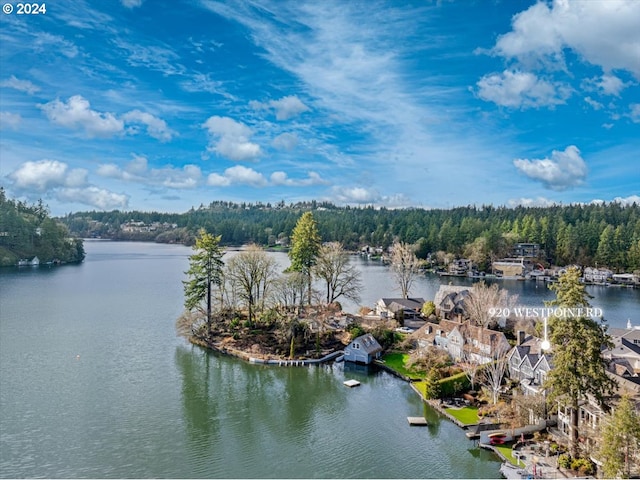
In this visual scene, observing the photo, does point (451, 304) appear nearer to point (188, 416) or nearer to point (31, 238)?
point (188, 416)

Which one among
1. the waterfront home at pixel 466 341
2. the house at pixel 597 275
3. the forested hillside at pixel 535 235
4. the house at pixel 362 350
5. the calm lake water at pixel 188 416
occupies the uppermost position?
the forested hillside at pixel 535 235

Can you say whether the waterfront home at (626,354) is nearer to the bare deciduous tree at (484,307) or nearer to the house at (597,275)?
the bare deciduous tree at (484,307)

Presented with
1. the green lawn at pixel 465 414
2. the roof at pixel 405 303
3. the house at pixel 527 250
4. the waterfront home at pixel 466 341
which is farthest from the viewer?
the house at pixel 527 250

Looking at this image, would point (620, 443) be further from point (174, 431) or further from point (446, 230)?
point (446, 230)

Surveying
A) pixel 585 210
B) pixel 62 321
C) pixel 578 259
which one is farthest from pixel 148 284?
pixel 585 210

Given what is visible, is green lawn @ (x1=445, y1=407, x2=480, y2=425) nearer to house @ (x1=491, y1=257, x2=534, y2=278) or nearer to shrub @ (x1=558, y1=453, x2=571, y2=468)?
shrub @ (x1=558, y1=453, x2=571, y2=468)

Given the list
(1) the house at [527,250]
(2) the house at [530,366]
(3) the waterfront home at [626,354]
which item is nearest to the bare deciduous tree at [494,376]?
(2) the house at [530,366]
